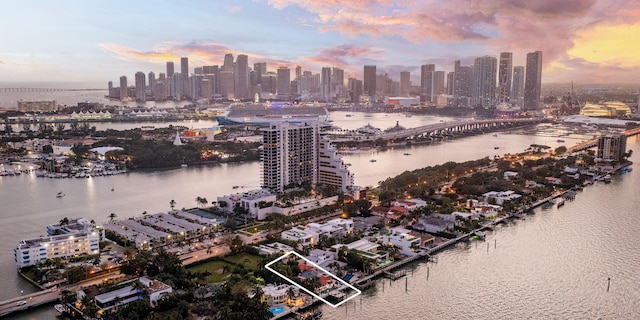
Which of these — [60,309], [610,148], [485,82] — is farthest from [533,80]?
[60,309]

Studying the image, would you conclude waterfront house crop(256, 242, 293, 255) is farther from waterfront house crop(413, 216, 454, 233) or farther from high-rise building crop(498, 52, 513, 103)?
high-rise building crop(498, 52, 513, 103)

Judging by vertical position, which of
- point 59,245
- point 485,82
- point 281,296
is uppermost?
point 485,82

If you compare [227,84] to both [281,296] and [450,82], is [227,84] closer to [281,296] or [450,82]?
[450,82]

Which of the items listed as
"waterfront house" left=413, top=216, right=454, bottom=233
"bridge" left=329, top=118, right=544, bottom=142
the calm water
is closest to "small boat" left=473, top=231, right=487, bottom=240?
the calm water

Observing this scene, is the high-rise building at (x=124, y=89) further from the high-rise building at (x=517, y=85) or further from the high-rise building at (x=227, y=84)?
the high-rise building at (x=517, y=85)

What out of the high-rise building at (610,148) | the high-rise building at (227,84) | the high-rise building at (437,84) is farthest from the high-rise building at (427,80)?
the high-rise building at (610,148)

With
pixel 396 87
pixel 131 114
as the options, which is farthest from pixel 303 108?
pixel 396 87
